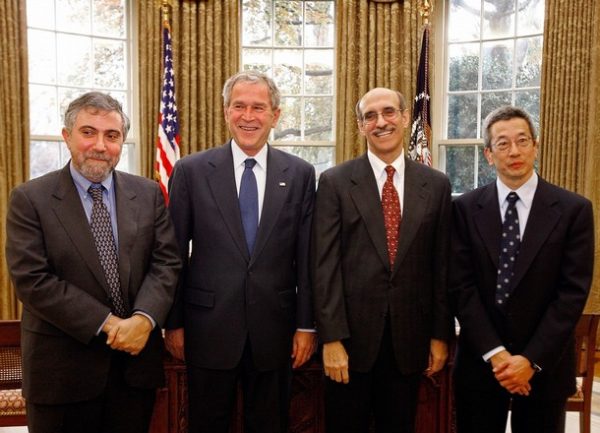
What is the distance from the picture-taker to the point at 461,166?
598 cm

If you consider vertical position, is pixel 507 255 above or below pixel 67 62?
below

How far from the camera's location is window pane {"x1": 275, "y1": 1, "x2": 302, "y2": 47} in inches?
239

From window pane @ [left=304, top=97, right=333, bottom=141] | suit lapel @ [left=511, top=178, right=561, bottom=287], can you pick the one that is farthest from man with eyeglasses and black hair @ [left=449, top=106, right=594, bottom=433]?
window pane @ [left=304, top=97, right=333, bottom=141]

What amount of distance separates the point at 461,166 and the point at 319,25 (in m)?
2.19

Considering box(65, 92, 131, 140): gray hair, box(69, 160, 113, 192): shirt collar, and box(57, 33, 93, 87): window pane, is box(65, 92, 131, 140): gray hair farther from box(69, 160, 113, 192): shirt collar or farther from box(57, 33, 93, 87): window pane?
box(57, 33, 93, 87): window pane

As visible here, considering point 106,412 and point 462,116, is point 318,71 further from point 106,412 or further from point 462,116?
point 106,412

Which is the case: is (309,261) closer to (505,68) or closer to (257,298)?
(257,298)

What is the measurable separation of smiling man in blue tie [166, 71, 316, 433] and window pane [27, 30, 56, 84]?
13.4 feet

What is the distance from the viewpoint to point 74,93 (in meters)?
5.61

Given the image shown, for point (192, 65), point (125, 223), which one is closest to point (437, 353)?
point (125, 223)

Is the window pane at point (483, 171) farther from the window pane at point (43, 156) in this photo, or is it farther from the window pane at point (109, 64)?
the window pane at point (43, 156)

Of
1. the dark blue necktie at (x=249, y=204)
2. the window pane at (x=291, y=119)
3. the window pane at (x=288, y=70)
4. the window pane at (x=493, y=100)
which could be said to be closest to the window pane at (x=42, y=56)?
the window pane at (x=288, y=70)

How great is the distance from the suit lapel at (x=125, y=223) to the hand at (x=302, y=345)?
2.01 ft

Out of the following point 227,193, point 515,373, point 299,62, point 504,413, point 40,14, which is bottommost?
point 504,413
